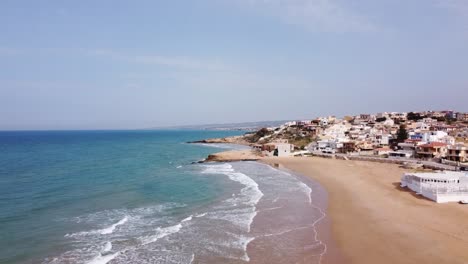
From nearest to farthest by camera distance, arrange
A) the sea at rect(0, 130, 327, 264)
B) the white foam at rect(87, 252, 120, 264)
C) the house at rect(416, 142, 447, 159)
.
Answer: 1. the white foam at rect(87, 252, 120, 264)
2. the sea at rect(0, 130, 327, 264)
3. the house at rect(416, 142, 447, 159)

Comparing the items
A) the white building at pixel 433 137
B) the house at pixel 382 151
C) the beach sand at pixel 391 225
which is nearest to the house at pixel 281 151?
the house at pixel 382 151

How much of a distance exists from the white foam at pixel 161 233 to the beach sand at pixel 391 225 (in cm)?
847

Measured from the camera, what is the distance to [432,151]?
48.1 metres

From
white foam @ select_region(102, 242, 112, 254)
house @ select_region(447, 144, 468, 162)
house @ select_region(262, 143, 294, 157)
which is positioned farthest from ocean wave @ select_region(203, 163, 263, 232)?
house @ select_region(262, 143, 294, 157)

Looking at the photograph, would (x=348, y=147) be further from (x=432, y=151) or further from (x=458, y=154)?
(x=458, y=154)

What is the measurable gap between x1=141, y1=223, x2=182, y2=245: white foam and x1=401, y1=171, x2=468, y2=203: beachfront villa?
61.2ft

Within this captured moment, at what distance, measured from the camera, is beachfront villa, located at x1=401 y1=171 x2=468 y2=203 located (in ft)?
84.7

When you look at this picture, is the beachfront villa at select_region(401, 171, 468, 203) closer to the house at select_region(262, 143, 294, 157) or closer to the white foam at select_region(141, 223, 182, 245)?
the white foam at select_region(141, 223, 182, 245)

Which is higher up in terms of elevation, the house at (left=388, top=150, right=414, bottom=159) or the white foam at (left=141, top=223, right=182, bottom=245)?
the house at (left=388, top=150, right=414, bottom=159)

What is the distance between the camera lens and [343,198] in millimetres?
28719

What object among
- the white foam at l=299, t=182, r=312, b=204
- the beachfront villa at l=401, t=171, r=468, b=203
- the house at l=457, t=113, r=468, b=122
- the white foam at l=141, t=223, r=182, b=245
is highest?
the house at l=457, t=113, r=468, b=122

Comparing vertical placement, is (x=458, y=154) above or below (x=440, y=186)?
above

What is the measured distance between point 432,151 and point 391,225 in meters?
32.5

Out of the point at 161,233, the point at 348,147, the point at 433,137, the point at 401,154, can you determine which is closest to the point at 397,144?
the point at 433,137
